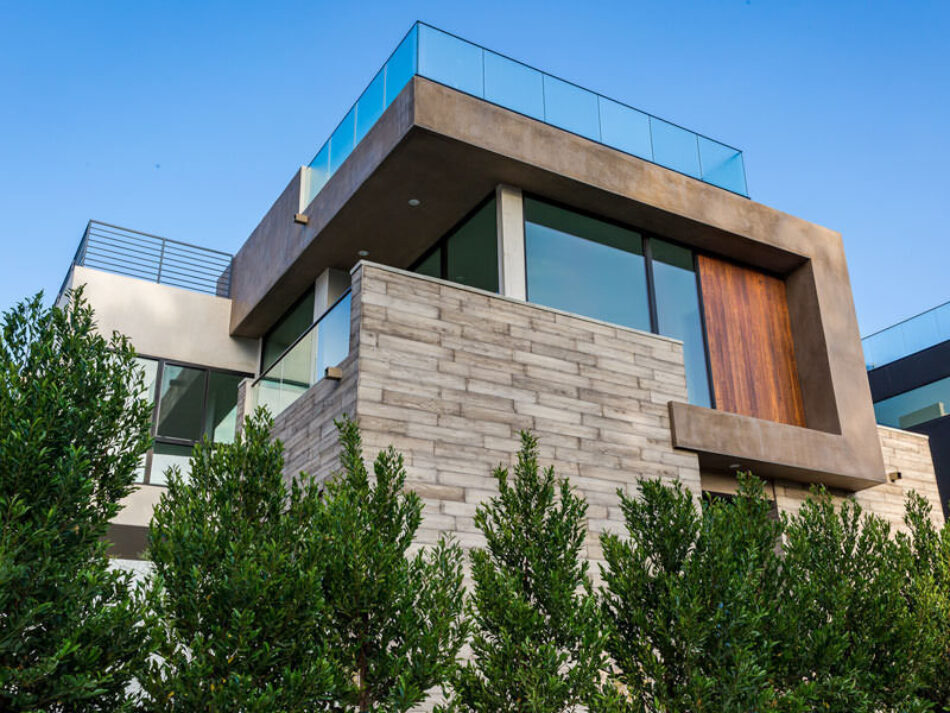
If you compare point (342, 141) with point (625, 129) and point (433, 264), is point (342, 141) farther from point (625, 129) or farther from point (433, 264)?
point (625, 129)

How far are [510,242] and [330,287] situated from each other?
3.80 metres

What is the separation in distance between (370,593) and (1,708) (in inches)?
87.4

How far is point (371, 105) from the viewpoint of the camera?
12656 mm

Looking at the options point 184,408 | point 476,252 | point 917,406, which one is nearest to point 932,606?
point 476,252

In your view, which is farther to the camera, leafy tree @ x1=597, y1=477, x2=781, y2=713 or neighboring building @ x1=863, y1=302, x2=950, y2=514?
neighboring building @ x1=863, y1=302, x2=950, y2=514

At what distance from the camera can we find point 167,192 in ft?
61.7

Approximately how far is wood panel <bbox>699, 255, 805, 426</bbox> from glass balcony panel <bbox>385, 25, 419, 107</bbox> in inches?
206

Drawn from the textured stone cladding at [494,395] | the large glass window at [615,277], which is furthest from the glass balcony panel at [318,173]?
the textured stone cladding at [494,395]

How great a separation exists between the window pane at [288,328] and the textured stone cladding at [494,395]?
5.38 meters

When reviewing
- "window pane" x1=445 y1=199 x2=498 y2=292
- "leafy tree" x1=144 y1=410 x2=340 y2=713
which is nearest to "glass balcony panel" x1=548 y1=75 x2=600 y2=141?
"window pane" x1=445 y1=199 x2=498 y2=292

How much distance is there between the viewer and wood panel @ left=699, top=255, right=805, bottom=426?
1331 cm

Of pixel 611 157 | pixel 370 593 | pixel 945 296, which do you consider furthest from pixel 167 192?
pixel 945 296

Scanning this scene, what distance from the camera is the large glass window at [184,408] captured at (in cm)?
1599

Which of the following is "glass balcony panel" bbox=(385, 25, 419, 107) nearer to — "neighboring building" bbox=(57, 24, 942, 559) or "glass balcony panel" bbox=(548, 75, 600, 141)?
"neighboring building" bbox=(57, 24, 942, 559)
